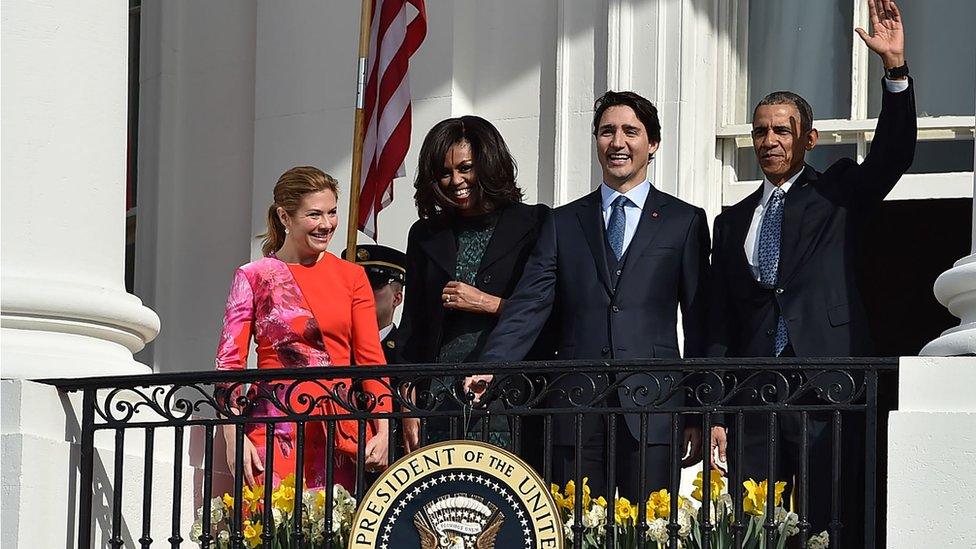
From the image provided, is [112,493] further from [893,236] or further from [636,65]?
[893,236]

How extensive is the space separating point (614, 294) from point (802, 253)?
2.41ft

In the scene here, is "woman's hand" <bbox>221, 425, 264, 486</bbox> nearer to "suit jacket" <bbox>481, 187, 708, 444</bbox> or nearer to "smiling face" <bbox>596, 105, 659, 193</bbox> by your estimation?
"suit jacket" <bbox>481, 187, 708, 444</bbox>

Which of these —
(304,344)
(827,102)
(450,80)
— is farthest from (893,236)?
(304,344)

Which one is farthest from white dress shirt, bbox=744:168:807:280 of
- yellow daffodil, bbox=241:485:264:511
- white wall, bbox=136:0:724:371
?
white wall, bbox=136:0:724:371

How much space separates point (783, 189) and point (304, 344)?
77.6 inches

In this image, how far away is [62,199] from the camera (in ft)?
27.9

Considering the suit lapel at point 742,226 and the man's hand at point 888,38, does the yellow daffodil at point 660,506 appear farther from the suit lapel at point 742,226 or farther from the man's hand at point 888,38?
the man's hand at point 888,38

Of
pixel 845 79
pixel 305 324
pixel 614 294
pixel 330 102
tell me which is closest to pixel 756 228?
pixel 614 294

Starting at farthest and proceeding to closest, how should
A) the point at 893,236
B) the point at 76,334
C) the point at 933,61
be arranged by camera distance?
the point at 893,236 < the point at 933,61 < the point at 76,334

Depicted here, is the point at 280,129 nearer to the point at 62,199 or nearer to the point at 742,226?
the point at 62,199

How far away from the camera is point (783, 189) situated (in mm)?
8555

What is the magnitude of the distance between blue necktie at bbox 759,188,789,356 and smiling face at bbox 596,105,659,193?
21.3 inches

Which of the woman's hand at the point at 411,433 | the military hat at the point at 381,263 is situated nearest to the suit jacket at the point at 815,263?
the woman's hand at the point at 411,433

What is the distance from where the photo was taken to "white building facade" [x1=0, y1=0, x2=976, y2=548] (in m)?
8.44
